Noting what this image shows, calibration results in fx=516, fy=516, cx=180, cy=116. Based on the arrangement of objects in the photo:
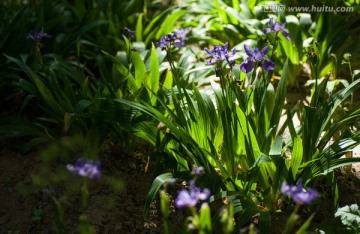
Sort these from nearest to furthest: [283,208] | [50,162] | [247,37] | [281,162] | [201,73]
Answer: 1. [281,162]
2. [283,208]
3. [50,162]
4. [201,73]
5. [247,37]

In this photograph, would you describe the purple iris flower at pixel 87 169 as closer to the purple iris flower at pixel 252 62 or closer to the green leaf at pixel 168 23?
the purple iris flower at pixel 252 62

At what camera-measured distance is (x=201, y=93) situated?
8.76 feet

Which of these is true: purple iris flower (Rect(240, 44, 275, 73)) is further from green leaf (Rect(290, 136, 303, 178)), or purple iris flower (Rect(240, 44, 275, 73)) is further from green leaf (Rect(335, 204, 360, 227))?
green leaf (Rect(335, 204, 360, 227))

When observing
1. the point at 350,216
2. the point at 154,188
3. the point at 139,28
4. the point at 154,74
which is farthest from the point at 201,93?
the point at 139,28

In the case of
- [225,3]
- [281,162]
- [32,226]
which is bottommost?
[32,226]

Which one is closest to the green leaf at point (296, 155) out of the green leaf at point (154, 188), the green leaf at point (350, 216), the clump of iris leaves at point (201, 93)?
the clump of iris leaves at point (201, 93)

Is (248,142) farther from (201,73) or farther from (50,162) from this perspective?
(50,162)

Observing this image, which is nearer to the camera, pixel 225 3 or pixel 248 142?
pixel 248 142

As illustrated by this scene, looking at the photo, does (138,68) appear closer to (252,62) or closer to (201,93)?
(201,93)

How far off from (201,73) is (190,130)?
0.82m

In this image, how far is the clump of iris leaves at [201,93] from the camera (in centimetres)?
239

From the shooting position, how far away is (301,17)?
3365 mm

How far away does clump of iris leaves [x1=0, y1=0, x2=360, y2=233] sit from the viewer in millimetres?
2387

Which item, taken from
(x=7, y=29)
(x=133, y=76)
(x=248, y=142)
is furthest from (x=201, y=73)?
(x=7, y=29)
